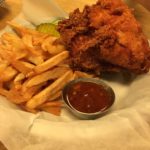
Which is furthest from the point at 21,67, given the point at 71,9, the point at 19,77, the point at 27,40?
the point at 71,9

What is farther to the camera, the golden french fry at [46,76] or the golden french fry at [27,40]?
the golden french fry at [27,40]

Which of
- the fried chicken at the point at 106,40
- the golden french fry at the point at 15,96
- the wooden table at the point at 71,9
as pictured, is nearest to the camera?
the golden french fry at the point at 15,96

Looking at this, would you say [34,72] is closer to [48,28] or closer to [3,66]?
[3,66]

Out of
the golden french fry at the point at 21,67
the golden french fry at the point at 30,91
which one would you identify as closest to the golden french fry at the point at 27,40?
the golden french fry at the point at 21,67

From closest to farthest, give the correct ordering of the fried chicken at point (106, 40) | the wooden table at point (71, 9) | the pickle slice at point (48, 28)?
the fried chicken at point (106, 40)
the pickle slice at point (48, 28)
the wooden table at point (71, 9)

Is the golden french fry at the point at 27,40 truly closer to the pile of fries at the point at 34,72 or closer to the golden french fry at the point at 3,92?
the pile of fries at the point at 34,72

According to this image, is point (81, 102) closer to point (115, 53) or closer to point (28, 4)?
point (115, 53)

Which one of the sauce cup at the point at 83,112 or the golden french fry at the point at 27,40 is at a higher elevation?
the golden french fry at the point at 27,40

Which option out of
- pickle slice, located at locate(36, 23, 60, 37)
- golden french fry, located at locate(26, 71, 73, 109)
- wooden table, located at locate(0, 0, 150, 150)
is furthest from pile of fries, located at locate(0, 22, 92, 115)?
wooden table, located at locate(0, 0, 150, 150)
